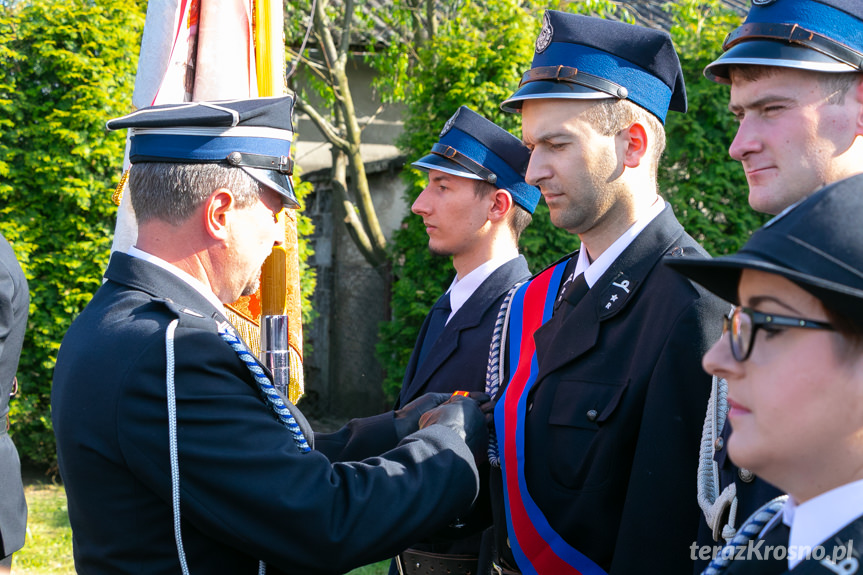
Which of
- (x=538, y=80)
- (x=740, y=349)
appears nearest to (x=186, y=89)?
(x=538, y=80)

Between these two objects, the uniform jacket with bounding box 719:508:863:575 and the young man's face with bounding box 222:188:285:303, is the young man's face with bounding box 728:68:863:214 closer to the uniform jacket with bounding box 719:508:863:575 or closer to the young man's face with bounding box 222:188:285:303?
the uniform jacket with bounding box 719:508:863:575

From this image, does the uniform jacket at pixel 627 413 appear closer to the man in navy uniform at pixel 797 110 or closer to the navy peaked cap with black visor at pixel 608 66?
the man in navy uniform at pixel 797 110

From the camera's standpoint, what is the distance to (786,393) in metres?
1.21

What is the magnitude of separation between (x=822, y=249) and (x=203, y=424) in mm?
1284

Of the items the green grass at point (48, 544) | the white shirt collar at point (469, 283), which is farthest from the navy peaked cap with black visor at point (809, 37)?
the green grass at point (48, 544)

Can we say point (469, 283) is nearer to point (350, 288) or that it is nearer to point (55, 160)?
point (55, 160)

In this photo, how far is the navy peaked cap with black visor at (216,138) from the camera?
6.61ft

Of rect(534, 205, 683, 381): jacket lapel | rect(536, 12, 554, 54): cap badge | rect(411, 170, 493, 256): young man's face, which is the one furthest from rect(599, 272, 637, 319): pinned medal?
rect(411, 170, 493, 256): young man's face

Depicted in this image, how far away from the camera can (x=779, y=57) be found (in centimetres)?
187

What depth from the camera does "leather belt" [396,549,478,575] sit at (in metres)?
2.88

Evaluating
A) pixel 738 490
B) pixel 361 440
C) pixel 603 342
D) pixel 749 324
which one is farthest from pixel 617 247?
pixel 749 324

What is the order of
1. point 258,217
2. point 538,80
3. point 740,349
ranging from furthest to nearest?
1. point 538,80
2. point 258,217
3. point 740,349

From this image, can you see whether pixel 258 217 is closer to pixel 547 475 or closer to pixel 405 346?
pixel 547 475

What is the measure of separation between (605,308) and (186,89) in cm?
177
